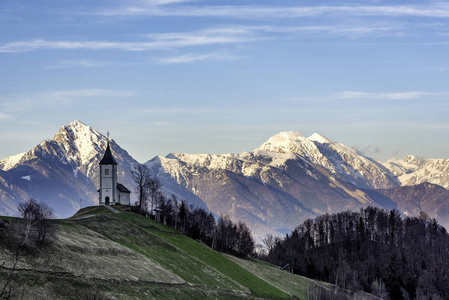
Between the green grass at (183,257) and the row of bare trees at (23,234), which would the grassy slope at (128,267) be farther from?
the row of bare trees at (23,234)

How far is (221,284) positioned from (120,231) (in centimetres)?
2428

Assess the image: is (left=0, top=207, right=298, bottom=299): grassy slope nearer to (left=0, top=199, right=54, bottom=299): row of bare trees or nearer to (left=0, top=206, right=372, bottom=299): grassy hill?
(left=0, top=206, right=372, bottom=299): grassy hill

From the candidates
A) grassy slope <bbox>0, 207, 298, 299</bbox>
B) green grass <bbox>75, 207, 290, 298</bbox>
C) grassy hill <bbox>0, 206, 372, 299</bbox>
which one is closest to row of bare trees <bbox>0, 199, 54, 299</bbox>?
grassy hill <bbox>0, 206, 372, 299</bbox>

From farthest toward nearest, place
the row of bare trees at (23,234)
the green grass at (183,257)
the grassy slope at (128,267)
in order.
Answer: the green grass at (183,257) < the row of bare trees at (23,234) < the grassy slope at (128,267)

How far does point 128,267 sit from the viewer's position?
331 ft

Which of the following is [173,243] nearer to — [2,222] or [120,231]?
[120,231]

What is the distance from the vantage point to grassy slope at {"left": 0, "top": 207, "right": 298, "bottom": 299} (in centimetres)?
8125

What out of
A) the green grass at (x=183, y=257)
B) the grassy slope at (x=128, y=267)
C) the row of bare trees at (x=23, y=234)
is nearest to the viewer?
the grassy slope at (x=128, y=267)

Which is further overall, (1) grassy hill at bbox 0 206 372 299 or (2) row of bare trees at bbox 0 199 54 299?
(2) row of bare trees at bbox 0 199 54 299

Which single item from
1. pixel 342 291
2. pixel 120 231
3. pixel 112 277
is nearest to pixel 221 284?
pixel 120 231

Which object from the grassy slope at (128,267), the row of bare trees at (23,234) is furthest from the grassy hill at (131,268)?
the row of bare trees at (23,234)

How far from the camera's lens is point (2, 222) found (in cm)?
9012

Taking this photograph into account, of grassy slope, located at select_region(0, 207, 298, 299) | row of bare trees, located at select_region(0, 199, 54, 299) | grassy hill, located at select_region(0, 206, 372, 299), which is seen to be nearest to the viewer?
grassy hill, located at select_region(0, 206, 372, 299)

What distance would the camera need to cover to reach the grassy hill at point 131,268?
80.9 m
